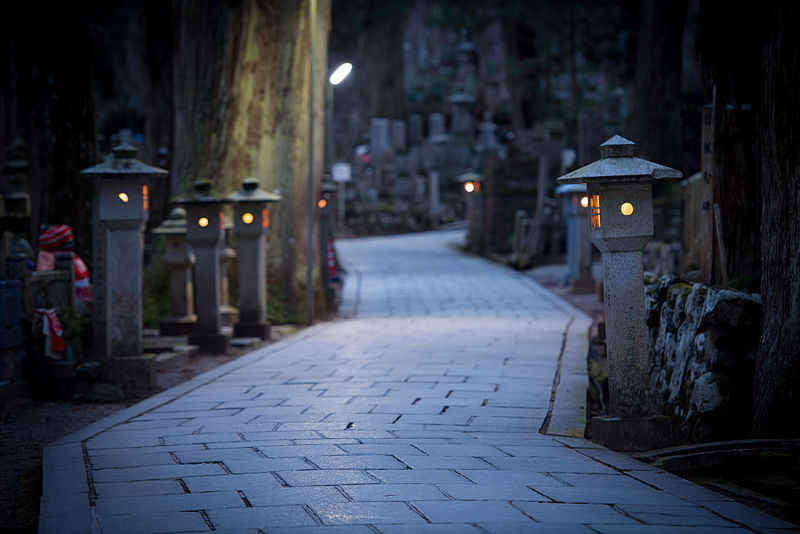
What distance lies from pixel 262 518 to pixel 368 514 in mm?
482

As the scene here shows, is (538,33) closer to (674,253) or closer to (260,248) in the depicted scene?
(674,253)

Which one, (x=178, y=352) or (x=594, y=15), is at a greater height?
(x=594, y=15)

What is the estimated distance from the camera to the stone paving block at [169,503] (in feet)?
14.7

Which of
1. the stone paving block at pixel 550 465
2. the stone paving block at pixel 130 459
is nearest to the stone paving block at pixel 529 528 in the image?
the stone paving block at pixel 550 465

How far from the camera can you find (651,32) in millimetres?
22266

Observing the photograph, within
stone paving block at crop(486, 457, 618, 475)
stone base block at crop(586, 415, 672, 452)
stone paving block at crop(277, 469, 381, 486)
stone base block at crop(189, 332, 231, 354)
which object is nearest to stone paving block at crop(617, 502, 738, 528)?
stone paving block at crop(486, 457, 618, 475)

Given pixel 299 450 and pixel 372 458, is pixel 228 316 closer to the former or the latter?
pixel 299 450

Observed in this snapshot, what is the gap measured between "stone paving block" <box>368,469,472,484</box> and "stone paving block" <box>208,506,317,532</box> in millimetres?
703

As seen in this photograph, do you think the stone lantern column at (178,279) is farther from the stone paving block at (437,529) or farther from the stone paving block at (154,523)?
the stone paving block at (437,529)

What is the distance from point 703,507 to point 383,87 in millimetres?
41564

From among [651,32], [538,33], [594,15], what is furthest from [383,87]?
[651,32]

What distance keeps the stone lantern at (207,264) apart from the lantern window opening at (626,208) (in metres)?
6.18

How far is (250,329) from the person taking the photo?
1227 centimetres

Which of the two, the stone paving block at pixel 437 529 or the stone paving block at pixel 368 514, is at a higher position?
→ the stone paving block at pixel 437 529
